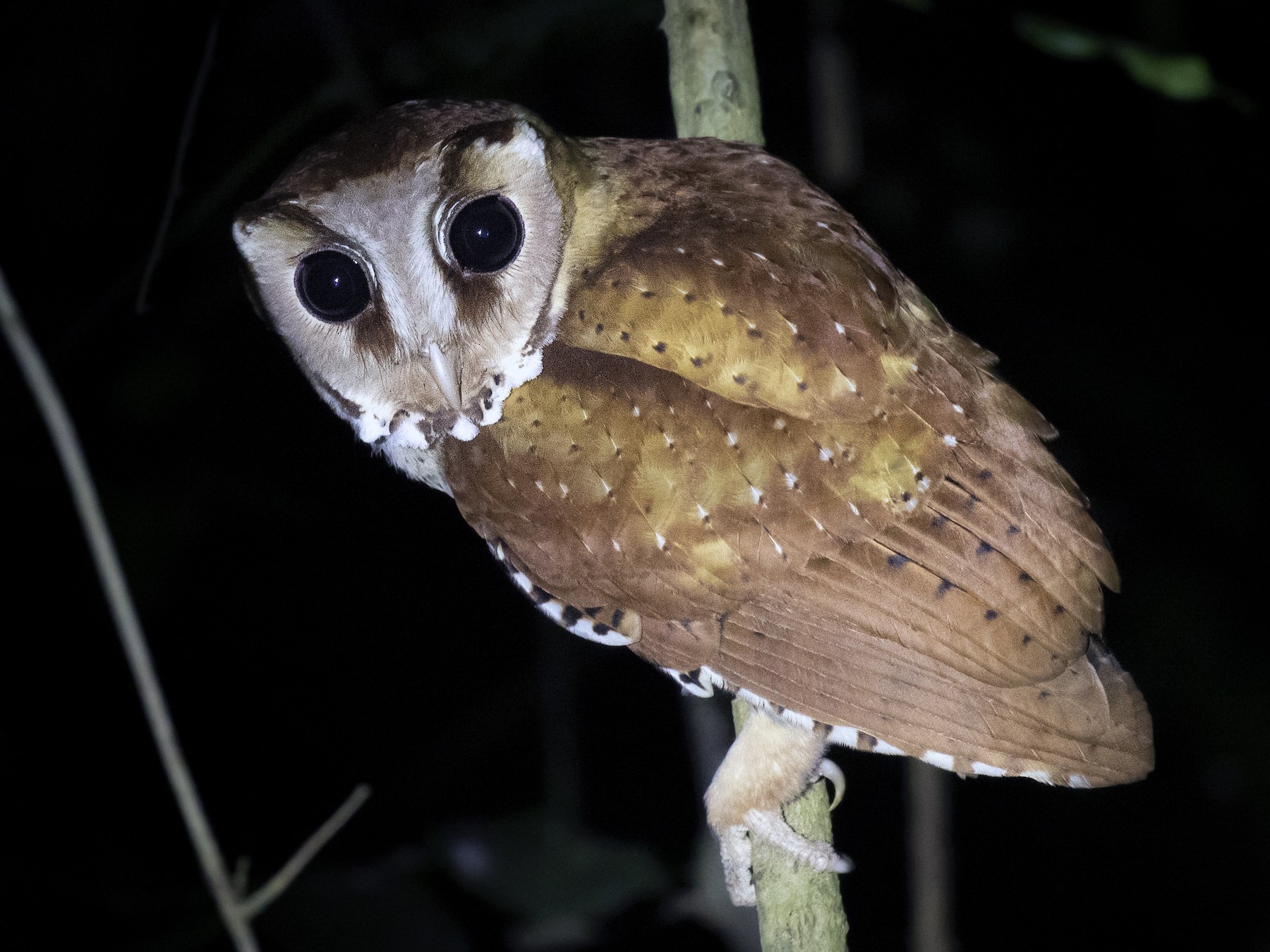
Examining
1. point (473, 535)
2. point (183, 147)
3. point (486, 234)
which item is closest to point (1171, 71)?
point (486, 234)

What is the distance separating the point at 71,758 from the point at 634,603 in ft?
7.39

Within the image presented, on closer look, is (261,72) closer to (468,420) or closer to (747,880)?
(468,420)

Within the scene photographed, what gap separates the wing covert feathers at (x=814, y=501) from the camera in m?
1.35

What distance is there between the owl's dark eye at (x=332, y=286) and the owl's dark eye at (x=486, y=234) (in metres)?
0.14

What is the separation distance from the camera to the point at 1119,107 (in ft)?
11.0

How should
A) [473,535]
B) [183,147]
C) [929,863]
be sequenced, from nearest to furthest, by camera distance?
1. [183,147]
2. [929,863]
3. [473,535]

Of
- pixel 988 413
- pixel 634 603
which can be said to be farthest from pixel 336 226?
pixel 988 413

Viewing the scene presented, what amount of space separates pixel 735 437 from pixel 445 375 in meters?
0.39

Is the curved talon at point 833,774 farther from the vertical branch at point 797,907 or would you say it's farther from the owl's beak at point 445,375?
the owl's beak at point 445,375

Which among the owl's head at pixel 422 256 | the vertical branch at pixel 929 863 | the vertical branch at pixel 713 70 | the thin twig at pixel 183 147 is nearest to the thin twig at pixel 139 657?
the thin twig at pixel 183 147

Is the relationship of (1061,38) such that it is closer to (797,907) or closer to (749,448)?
(749,448)

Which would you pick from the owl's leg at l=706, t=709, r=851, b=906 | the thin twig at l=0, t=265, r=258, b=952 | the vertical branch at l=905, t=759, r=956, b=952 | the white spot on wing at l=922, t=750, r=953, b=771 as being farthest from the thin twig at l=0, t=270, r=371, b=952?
the vertical branch at l=905, t=759, r=956, b=952

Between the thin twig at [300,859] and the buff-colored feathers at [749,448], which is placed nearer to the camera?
the buff-colored feathers at [749,448]

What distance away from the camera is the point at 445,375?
1398mm
